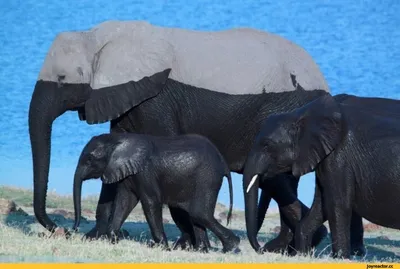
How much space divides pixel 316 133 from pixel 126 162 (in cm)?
227

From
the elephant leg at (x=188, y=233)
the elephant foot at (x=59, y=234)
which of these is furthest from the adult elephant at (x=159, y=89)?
the elephant leg at (x=188, y=233)

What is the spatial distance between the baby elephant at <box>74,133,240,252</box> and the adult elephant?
64 cm

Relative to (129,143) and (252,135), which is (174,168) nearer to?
(129,143)

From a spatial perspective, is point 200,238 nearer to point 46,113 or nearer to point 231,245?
point 231,245

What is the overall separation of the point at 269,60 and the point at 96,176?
2.69m

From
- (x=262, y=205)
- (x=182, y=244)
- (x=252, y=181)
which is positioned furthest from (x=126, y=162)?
(x=262, y=205)

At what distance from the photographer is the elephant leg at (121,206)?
13078 mm

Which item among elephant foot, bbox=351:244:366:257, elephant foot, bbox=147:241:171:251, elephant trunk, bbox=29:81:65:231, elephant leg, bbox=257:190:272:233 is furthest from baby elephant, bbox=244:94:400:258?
elephant trunk, bbox=29:81:65:231

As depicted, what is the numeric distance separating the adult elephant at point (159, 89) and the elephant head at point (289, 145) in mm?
1674

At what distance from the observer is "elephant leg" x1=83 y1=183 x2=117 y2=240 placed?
1366 cm

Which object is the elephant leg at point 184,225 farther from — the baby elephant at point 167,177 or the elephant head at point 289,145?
the elephant head at point 289,145

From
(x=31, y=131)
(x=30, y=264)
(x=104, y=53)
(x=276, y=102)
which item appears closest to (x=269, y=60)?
(x=276, y=102)

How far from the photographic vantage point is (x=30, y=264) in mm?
9602

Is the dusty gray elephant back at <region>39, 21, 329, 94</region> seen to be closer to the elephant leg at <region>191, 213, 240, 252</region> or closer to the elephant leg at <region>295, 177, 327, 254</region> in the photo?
the elephant leg at <region>191, 213, 240, 252</region>
